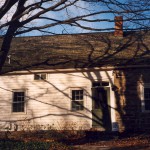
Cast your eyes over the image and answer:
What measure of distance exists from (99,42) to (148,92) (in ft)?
17.4

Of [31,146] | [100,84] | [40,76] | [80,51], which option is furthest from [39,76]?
[31,146]

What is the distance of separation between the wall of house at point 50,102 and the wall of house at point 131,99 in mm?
546

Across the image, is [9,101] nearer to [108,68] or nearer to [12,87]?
[12,87]

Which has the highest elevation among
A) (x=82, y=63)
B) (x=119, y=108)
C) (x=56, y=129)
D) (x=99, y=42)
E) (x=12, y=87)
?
(x=99, y=42)

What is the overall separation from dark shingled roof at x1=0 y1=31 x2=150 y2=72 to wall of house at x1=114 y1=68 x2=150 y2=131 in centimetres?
61

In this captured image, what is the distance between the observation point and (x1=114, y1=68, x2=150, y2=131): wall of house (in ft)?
53.4

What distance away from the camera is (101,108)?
17094 mm

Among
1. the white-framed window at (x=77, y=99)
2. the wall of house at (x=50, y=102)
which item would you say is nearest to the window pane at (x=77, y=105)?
the white-framed window at (x=77, y=99)

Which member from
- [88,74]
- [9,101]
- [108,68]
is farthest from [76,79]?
[9,101]

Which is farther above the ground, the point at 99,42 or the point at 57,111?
the point at 99,42

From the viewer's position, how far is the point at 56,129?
17031 millimetres

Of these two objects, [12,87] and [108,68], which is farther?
[12,87]

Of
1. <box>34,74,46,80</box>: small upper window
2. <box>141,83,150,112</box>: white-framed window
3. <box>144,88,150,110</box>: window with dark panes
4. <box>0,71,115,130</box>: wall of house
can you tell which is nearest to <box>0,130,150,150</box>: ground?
<box>0,71,115,130</box>: wall of house

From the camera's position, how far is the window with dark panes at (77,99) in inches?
683
